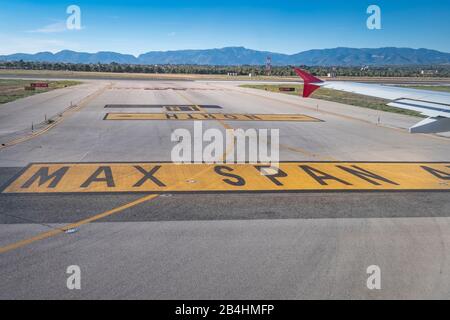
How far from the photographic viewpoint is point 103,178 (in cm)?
1323

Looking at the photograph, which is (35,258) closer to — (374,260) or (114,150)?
(374,260)

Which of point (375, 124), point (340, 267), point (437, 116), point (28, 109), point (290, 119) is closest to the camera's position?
point (340, 267)

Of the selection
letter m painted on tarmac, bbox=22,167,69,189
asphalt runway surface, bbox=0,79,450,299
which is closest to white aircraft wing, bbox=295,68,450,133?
asphalt runway surface, bbox=0,79,450,299

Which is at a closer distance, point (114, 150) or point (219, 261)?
point (219, 261)

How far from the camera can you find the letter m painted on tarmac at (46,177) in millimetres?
12470

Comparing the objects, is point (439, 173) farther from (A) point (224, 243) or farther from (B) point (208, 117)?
(B) point (208, 117)

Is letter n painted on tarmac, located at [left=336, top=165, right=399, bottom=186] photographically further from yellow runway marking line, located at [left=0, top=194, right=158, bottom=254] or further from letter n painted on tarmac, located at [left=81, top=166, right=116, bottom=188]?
letter n painted on tarmac, located at [left=81, top=166, right=116, bottom=188]

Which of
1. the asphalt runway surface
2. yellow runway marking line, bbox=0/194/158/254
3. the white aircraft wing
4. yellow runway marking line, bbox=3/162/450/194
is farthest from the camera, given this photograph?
yellow runway marking line, bbox=3/162/450/194

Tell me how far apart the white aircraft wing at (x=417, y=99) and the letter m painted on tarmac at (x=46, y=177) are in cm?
754

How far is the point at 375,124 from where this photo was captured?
→ 2780 cm

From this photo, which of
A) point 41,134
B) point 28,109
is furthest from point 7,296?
point 28,109

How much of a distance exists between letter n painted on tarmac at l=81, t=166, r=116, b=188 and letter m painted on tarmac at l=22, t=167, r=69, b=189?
871 millimetres

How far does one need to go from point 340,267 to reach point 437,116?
5.58 m

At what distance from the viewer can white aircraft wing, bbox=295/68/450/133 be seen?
11.1 m
